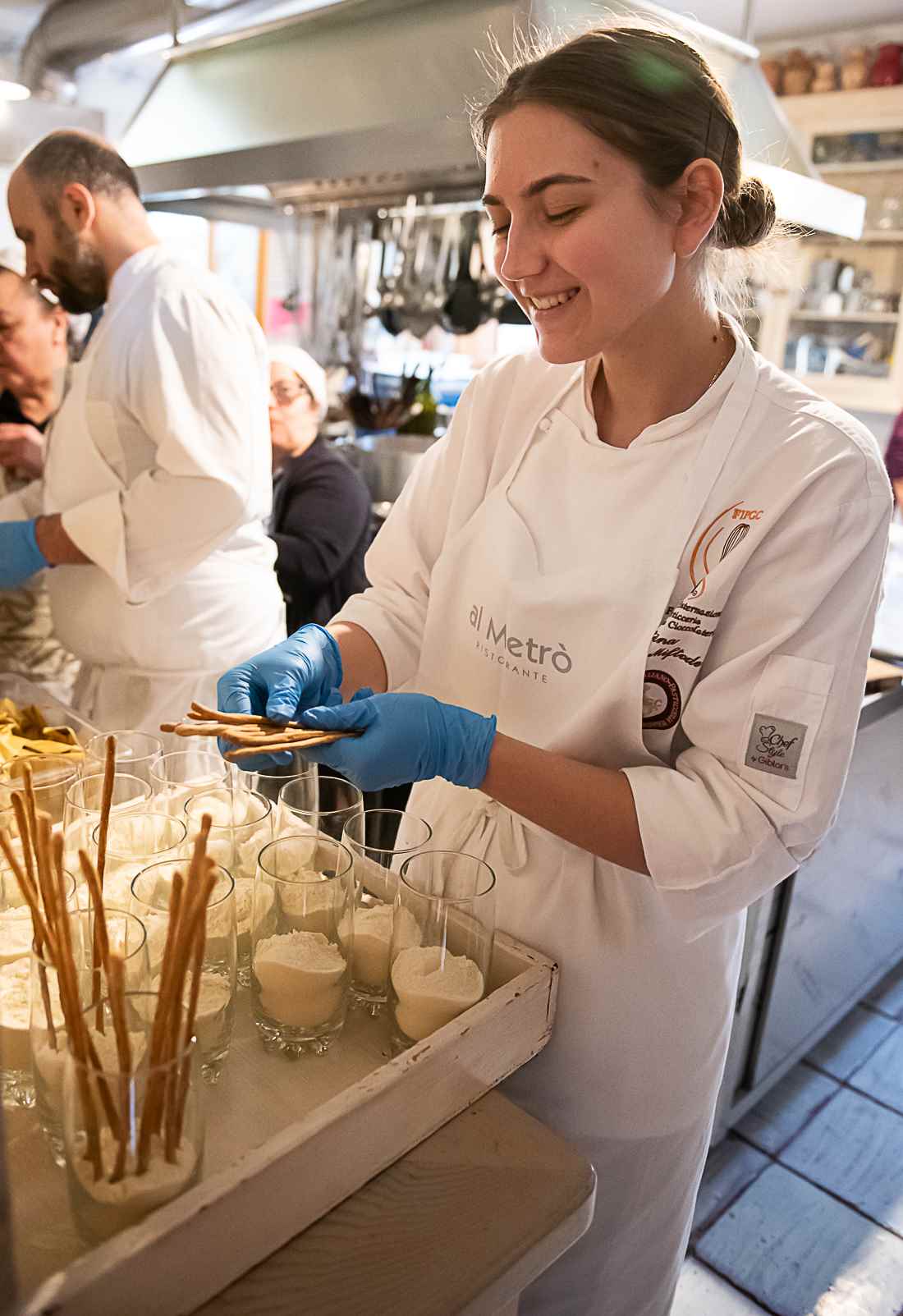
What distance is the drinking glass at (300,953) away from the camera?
91 centimetres

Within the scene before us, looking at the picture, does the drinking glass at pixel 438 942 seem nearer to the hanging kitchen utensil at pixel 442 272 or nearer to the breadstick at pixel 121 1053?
the breadstick at pixel 121 1053

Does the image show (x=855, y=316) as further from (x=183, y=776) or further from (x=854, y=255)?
(x=183, y=776)

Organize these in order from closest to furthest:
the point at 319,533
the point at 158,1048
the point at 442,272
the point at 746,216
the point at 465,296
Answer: the point at 158,1048 < the point at 746,216 < the point at 319,533 < the point at 465,296 < the point at 442,272

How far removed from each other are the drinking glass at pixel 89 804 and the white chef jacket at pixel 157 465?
84cm

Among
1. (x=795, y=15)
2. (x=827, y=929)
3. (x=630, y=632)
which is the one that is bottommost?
(x=827, y=929)

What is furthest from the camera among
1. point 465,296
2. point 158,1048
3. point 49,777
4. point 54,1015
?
point 465,296

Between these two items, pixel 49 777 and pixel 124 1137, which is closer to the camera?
pixel 124 1137

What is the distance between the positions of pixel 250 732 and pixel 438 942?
28 cm

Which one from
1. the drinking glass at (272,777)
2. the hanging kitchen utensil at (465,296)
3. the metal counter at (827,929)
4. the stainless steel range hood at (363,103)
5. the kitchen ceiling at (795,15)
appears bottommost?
the metal counter at (827,929)

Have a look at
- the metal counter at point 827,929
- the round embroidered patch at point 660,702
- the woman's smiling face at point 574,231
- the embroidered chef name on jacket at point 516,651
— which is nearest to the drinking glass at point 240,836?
the embroidered chef name on jacket at point 516,651

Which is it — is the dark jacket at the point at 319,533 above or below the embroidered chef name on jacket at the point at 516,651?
below

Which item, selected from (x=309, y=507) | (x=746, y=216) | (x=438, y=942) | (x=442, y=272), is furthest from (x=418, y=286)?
(x=438, y=942)

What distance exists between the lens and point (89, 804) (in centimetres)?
118

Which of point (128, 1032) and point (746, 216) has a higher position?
point (746, 216)
